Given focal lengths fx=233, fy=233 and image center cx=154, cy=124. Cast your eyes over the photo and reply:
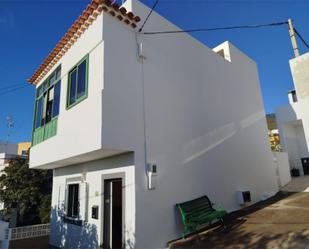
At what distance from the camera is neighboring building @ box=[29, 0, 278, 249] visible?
6.78 m

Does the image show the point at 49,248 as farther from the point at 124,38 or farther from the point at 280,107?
the point at 280,107

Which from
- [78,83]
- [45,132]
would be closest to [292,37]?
[78,83]

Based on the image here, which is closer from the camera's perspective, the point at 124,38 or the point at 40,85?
the point at 124,38

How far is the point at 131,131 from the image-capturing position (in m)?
6.95

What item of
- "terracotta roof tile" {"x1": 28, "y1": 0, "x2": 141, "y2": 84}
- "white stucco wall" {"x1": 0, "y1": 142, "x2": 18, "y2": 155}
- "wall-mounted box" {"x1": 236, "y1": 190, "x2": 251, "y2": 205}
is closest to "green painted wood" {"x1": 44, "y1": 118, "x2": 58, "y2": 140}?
"terracotta roof tile" {"x1": 28, "y1": 0, "x2": 141, "y2": 84}

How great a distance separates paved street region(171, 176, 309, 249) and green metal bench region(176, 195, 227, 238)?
38 centimetres

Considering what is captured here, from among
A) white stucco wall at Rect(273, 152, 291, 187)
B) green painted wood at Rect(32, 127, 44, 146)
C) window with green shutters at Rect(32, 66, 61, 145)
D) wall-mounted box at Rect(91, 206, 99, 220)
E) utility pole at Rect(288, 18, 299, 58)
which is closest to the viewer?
wall-mounted box at Rect(91, 206, 99, 220)

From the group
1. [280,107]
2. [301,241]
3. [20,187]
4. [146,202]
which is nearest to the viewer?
[301,241]

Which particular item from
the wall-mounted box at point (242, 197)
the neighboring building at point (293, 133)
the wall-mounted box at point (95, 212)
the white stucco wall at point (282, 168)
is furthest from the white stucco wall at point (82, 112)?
the neighboring building at point (293, 133)

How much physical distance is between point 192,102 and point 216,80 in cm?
257

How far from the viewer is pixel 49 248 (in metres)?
11.0

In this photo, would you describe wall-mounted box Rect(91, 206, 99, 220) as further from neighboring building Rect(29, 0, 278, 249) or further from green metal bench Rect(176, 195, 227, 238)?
green metal bench Rect(176, 195, 227, 238)

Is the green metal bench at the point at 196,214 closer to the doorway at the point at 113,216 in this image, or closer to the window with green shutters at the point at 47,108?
the doorway at the point at 113,216

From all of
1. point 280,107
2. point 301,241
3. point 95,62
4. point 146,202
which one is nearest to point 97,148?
point 146,202
